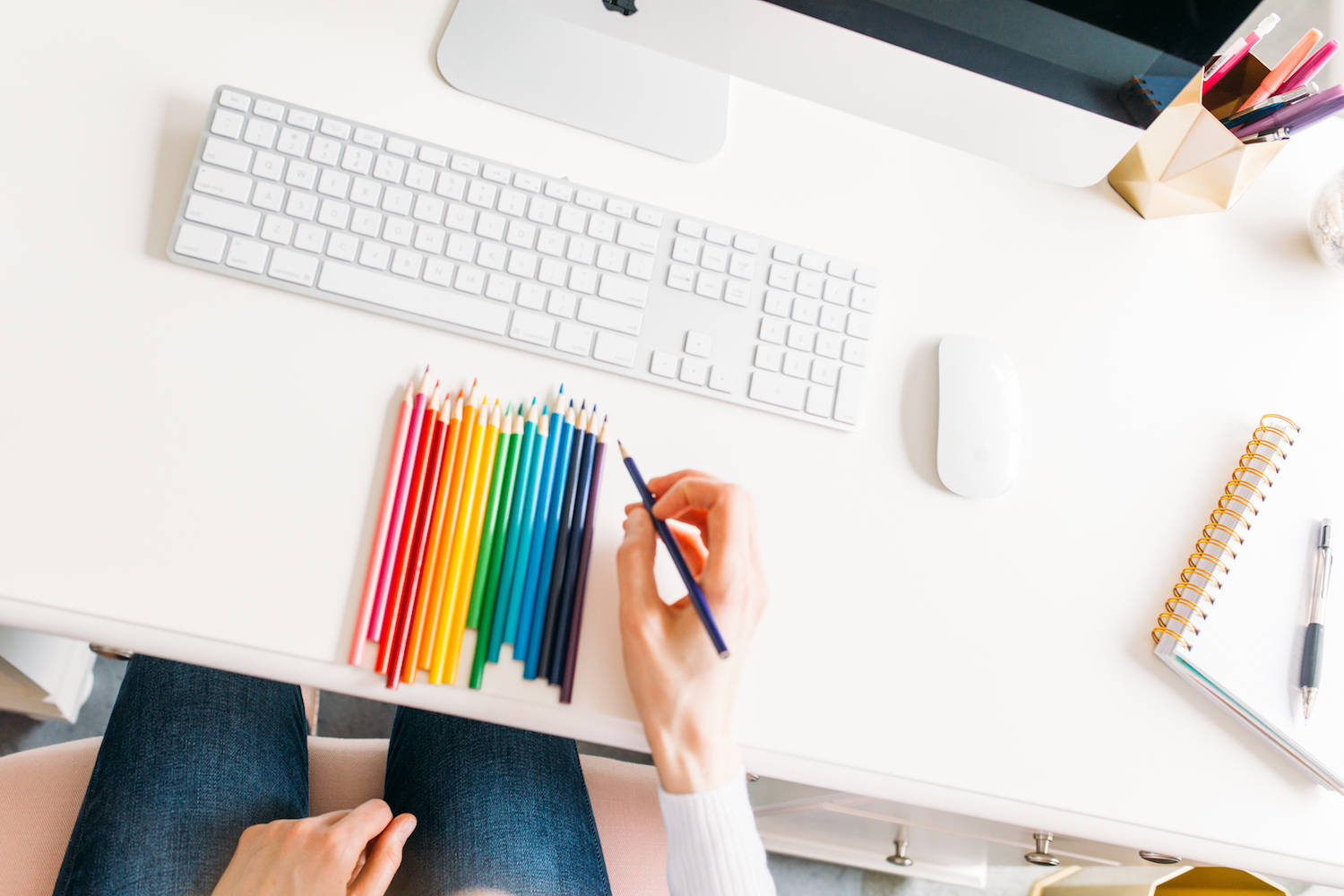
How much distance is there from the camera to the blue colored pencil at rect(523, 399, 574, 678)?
52cm

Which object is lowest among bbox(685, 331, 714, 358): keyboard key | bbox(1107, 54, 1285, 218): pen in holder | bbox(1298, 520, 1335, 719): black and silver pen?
bbox(1298, 520, 1335, 719): black and silver pen

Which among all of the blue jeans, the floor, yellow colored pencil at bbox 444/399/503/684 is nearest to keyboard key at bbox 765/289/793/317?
yellow colored pencil at bbox 444/399/503/684

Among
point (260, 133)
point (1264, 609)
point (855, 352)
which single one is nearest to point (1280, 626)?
point (1264, 609)

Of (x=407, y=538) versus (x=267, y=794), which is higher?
(x=407, y=538)

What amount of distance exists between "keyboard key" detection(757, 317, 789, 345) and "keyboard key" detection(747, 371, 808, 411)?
0.03 meters

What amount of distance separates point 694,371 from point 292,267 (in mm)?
275

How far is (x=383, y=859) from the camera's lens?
2.09ft

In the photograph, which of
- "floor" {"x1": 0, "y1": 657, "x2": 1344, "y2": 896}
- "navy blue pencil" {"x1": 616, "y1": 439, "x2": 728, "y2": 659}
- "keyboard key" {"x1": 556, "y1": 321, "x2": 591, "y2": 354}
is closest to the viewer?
"navy blue pencil" {"x1": 616, "y1": 439, "x2": 728, "y2": 659}

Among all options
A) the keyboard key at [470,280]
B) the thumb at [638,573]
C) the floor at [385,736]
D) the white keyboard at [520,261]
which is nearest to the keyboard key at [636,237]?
the white keyboard at [520,261]

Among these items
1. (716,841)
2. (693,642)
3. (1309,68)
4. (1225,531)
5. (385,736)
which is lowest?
(385,736)

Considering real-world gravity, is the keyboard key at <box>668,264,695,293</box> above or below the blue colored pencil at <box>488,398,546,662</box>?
above

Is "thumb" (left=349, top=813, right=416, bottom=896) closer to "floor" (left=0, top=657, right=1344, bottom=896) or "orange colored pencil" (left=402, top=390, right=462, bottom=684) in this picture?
"orange colored pencil" (left=402, top=390, right=462, bottom=684)

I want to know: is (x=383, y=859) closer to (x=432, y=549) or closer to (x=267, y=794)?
(x=267, y=794)

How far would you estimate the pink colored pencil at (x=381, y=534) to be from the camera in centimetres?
50
